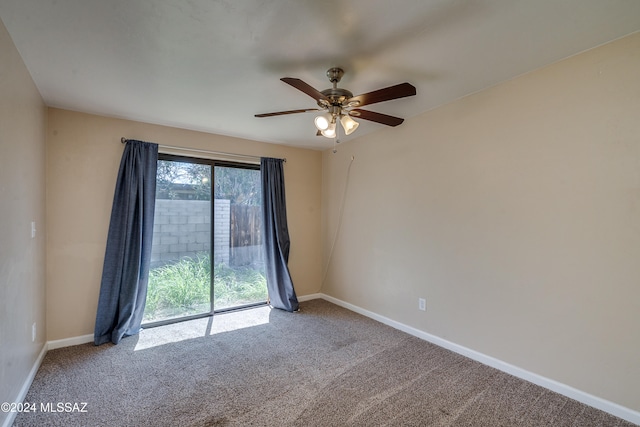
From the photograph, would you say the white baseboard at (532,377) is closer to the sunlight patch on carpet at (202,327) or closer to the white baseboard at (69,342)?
the sunlight patch on carpet at (202,327)

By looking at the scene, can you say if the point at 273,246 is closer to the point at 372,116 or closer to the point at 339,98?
the point at 372,116

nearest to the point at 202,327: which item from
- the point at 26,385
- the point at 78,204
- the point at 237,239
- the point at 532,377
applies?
the point at 237,239

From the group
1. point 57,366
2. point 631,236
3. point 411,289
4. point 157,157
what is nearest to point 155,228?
point 157,157

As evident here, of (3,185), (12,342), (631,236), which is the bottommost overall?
(12,342)

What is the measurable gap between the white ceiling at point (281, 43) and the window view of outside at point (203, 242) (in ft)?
3.85

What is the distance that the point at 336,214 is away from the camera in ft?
14.3

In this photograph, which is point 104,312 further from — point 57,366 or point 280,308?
point 280,308

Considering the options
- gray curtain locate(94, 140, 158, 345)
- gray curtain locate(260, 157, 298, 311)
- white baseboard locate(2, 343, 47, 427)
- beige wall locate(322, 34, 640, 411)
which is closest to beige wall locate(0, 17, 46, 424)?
white baseboard locate(2, 343, 47, 427)

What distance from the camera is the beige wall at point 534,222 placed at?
73.6 inches

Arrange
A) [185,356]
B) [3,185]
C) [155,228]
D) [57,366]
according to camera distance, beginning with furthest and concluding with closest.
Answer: [155,228] → [185,356] → [57,366] → [3,185]

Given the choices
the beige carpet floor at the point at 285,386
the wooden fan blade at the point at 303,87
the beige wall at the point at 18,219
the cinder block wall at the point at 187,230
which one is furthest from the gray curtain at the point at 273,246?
the beige wall at the point at 18,219

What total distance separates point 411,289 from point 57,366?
339cm

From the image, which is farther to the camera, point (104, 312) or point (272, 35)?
point (104, 312)

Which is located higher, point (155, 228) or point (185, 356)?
point (155, 228)
